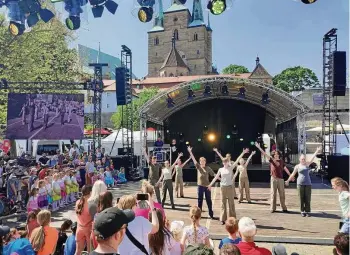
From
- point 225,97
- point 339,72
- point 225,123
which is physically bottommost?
point 225,123

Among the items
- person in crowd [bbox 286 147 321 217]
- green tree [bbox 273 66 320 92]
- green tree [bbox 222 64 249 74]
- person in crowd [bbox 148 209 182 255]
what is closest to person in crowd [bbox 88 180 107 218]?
person in crowd [bbox 148 209 182 255]

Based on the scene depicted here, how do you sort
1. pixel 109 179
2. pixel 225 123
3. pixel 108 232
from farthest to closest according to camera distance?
pixel 225 123, pixel 109 179, pixel 108 232

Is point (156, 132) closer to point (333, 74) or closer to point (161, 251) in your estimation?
point (333, 74)

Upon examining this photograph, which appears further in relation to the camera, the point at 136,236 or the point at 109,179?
the point at 109,179

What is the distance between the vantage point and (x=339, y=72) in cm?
1723

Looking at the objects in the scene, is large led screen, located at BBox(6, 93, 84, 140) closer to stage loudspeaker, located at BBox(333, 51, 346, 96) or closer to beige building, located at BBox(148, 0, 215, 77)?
stage loudspeaker, located at BBox(333, 51, 346, 96)

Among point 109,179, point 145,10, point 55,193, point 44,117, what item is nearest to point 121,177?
point 109,179

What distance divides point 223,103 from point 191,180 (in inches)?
319

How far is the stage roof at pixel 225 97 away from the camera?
1817 centimetres

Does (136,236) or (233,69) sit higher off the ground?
(233,69)

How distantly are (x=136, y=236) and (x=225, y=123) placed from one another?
21413mm

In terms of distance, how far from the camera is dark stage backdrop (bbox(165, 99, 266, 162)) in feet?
79.9

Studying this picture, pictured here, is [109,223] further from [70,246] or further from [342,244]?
[70,246]

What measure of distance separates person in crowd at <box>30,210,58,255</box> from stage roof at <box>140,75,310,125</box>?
45.9ft
